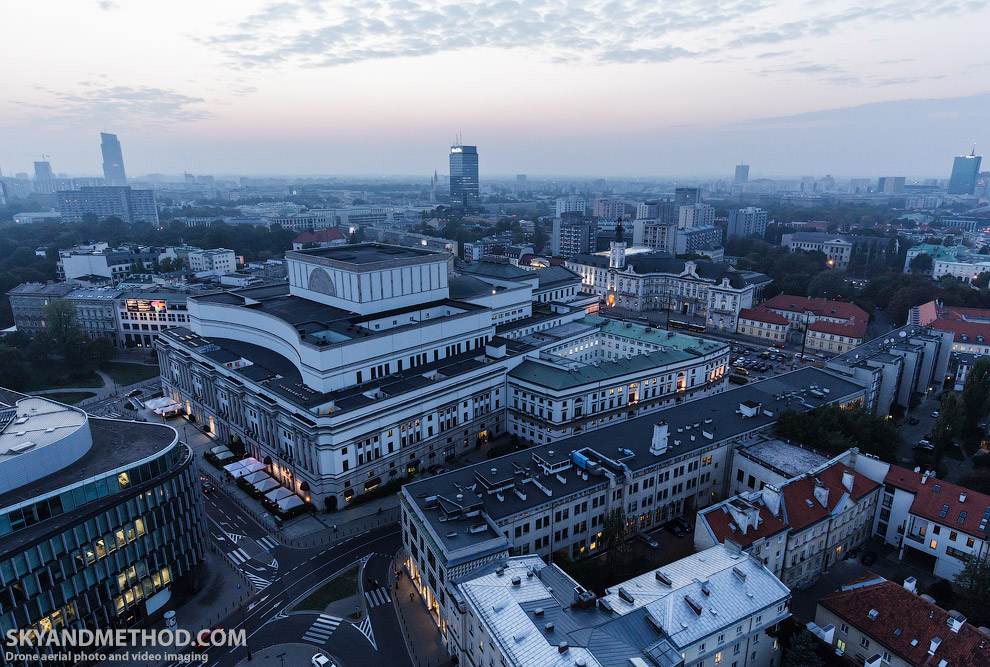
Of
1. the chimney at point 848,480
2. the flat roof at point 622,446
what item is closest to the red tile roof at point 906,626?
the chimney at point 848,480

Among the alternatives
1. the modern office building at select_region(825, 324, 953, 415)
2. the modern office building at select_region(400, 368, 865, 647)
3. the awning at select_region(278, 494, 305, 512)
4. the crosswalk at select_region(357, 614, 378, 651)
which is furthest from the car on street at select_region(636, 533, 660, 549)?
the modern office building at select_region(825, 324, 953, 415)

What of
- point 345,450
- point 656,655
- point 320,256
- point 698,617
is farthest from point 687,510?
point 320,256

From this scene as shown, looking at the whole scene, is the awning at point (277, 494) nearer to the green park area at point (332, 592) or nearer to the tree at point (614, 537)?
the green park area at point (332, 592)

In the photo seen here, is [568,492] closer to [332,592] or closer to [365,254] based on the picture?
[332,592]

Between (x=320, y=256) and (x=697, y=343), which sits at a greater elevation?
(x=320, y=256)

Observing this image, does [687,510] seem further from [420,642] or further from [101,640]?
[101,640]

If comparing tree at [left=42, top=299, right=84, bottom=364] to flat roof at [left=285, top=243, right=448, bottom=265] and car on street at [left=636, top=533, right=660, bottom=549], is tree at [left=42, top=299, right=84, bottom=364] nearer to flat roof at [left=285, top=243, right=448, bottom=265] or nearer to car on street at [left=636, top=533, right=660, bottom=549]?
flat roof at [left=285, top=243, right=448, bottom=265]
